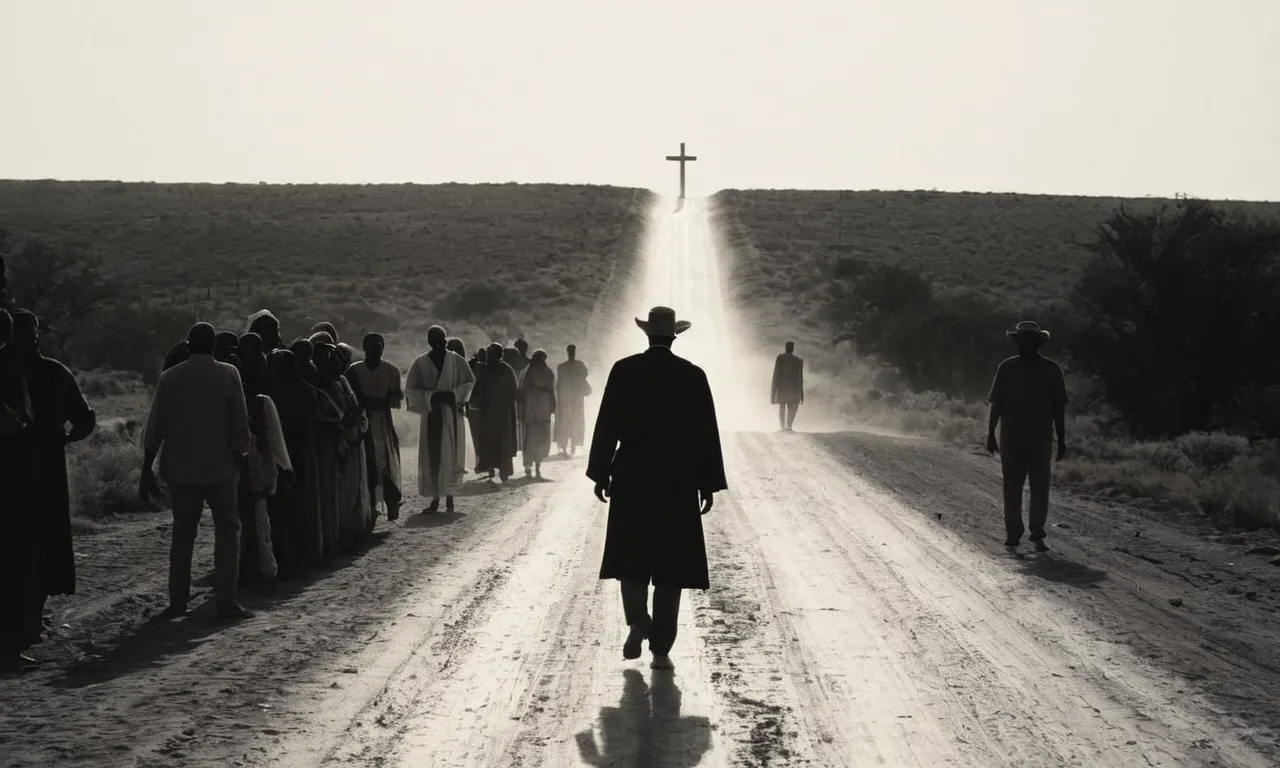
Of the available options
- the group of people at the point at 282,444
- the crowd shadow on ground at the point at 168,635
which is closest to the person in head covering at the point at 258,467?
the group of people at the point at 282,444

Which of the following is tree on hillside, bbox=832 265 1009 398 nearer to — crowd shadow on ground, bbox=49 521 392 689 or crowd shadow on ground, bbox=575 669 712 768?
crowd shadow on ground, bbox=49 521 392 689

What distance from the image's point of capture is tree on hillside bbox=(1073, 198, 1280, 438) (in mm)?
30453

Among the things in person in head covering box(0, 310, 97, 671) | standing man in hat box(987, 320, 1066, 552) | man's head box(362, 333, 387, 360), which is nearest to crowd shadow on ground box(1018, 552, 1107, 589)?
Answer: standing man in hat box(987, 320, 1066, 552)

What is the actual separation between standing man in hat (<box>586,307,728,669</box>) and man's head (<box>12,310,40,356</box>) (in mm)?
3693

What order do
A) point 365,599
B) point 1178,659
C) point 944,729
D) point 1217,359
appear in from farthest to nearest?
Answer: 1. point 1217,359
2. point 365,599
3. point 1178,659
4. point 944,729

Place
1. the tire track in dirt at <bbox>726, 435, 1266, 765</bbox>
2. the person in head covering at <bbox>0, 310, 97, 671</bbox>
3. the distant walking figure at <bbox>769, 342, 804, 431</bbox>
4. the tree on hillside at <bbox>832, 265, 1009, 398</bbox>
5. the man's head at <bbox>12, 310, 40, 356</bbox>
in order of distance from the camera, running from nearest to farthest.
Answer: the tire track in dirt at <bbox>726, 435, 1266, 765</bbox>
the person in head covering at <bbox>0, 310, 97, 671</bbox>
the man's head at <bbox>12, 310, 40, 356</bbox>
the distant walking figure at <bbox>769, 342, 804, 431</bbox>
the tree on hillside at <bbox>832, 265, 1009, 398</bbox>

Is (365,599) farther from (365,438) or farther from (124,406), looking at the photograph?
(124,406)

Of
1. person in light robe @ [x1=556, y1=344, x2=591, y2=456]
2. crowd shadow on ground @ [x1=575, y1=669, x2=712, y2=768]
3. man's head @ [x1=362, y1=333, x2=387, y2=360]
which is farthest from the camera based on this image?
Answer: person in light robe @ [x1=556, y1=344, x2=591, y2=456]

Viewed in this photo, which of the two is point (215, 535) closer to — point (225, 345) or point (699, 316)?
point (225, 345)

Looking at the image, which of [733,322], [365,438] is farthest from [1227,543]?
[733,322]

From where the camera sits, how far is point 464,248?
266 feet

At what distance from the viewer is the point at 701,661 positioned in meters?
8.34

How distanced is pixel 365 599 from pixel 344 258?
223 feet

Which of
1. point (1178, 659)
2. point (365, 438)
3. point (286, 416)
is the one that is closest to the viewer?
point (1178, 659)
